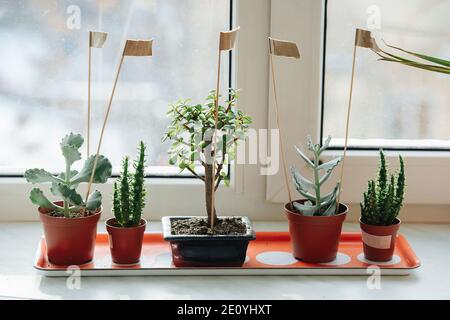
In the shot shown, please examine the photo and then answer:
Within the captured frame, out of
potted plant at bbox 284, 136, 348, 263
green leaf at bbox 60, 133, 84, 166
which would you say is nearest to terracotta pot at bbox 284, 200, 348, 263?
potted plant at bbox 284, 136, 348, 263

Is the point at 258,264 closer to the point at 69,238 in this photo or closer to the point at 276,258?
the point at 276,258

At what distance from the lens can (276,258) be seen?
1.42 meters

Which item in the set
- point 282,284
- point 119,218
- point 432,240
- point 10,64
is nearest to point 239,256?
point 282,284

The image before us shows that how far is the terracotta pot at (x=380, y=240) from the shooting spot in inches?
54.9

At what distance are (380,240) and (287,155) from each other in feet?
0.92

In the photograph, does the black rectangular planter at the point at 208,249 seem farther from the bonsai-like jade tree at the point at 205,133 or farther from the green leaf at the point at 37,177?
the green leaf at the point at 37,177

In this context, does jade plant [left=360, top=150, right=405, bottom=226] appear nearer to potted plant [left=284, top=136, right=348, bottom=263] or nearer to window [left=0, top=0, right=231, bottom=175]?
potted plant [left=284, top=136, right=348, bottom=263]

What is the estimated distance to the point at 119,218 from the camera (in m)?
1.36

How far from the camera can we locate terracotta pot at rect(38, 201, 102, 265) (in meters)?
1.34

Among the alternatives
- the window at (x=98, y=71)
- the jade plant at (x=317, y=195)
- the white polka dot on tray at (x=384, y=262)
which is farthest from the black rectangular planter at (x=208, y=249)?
the window at (x=98, y=71)

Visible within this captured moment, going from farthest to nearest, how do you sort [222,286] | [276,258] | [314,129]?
1. [314,129]
2. [276,258]
3. [222,286]

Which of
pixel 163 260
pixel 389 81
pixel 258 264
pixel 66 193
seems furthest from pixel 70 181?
pixel 389 81

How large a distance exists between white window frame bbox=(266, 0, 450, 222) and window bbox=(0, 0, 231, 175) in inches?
4.7
